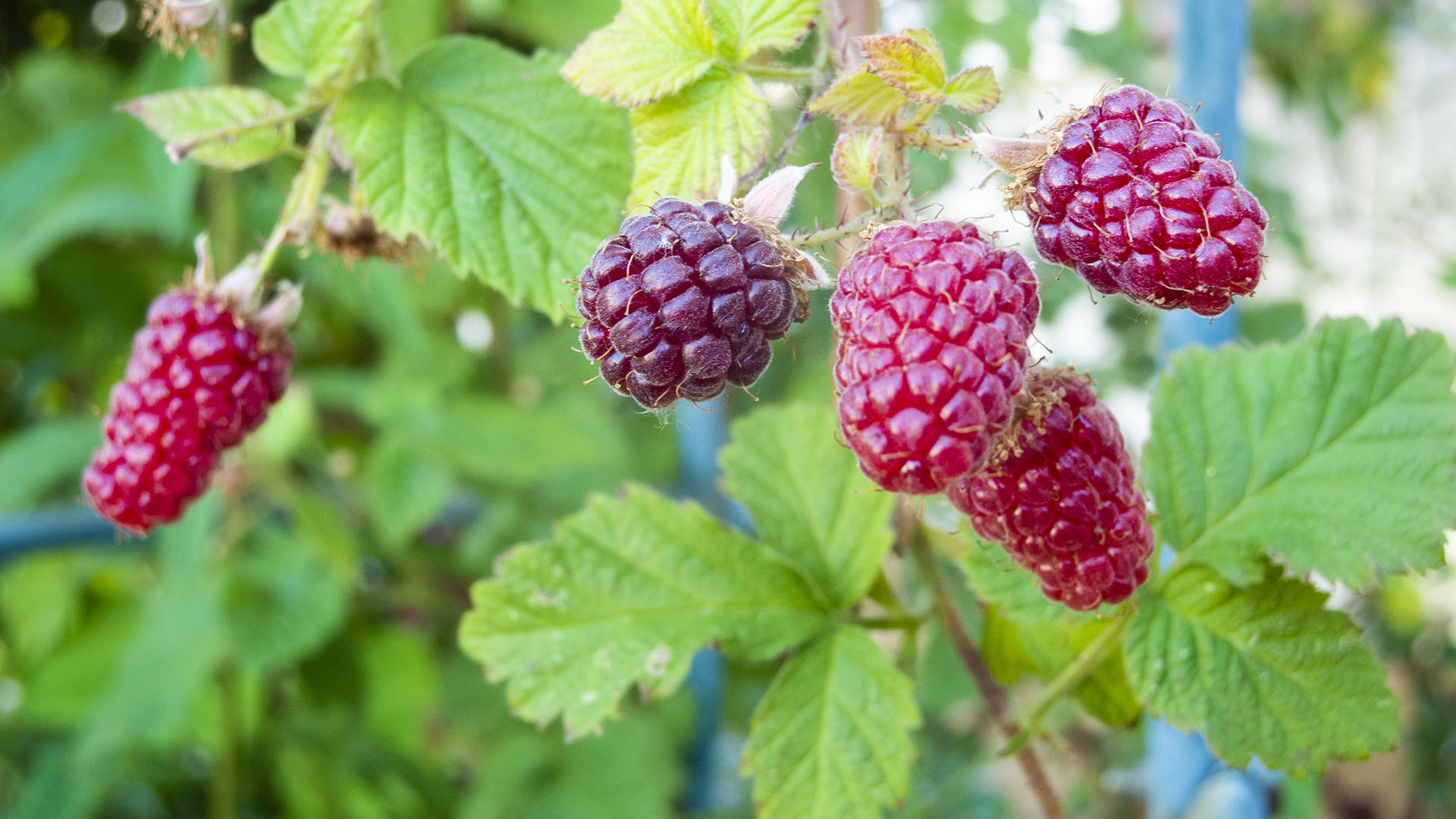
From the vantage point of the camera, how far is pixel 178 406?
2.24 ft

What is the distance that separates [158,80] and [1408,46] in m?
2.93

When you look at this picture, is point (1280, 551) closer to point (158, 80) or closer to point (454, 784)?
point (158, 80)

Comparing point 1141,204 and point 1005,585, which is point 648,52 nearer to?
point 1141,204

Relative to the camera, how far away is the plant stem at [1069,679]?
25.5 inches

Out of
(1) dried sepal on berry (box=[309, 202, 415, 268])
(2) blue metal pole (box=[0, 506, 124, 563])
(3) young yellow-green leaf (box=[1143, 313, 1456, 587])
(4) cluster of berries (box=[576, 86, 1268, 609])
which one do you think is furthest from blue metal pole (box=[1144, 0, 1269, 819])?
(2) blue metal pole (box=[0, 506, 124, 563])

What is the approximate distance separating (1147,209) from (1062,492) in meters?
0.14

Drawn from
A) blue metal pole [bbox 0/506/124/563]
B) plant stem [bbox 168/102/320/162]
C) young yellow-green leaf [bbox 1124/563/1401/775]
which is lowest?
blue metal pole [bbox 0/506/124/563]

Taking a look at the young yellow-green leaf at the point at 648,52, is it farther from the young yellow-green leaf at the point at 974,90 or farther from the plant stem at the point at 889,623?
the plant stem at the point at 889,623

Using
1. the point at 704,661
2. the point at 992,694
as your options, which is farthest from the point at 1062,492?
the point at 704,661

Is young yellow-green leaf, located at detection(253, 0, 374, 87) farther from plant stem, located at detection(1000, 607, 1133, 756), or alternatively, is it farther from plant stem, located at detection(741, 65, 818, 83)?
plant stem, located at detection(1000, 607, 1133, 756)

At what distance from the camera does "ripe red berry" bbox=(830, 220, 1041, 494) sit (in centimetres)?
40

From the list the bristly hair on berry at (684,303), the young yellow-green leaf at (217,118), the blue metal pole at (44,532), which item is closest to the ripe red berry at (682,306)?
the bristly hair on berry at (684,303)

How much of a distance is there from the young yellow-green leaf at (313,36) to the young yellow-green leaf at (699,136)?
218 millimetres

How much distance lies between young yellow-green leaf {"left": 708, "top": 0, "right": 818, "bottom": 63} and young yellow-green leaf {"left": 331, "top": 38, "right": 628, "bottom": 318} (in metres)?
0.13
